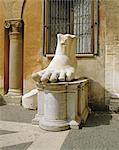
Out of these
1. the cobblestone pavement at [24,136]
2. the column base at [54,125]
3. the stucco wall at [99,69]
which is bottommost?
the cobblestone pavement at [24,136]

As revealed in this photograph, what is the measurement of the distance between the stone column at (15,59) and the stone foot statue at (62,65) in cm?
248

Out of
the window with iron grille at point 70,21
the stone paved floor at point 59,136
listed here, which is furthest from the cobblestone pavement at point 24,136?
the window with iron grille at point 70,21

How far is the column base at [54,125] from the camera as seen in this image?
5.31 m

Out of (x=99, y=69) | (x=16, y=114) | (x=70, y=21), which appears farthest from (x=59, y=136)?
(x=70, y=21)

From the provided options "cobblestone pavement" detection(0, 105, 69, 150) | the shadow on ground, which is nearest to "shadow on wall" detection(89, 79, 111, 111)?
the shadow on ground

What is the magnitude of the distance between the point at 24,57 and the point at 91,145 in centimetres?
481

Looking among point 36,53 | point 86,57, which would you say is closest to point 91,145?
point 86,57

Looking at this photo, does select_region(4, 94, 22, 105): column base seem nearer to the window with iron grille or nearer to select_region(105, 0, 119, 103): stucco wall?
the window with iron grille

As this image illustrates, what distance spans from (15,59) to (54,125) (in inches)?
152

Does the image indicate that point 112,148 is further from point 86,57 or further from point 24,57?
point 24,57

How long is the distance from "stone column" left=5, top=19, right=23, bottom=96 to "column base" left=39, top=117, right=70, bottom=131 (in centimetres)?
337

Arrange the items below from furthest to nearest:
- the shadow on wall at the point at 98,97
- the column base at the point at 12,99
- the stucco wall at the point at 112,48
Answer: the column base at the point at 12,99 < the shadow on wall at the point at 98,97 < the stucco wall at the point at 112,48

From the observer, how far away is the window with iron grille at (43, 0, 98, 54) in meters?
8.19

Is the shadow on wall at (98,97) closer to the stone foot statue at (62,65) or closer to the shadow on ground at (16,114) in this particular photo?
the stone foot statue at (62,65)
